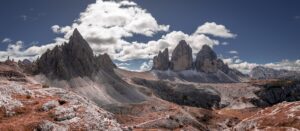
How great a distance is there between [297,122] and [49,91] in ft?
189

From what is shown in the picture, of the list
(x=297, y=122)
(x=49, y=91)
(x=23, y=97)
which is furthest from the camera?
(x=297, y=122)

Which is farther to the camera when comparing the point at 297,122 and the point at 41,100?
the point at 297,122

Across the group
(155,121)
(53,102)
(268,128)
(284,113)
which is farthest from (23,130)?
(155,121)

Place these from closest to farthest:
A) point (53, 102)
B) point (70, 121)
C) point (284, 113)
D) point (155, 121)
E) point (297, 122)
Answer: point (70, 121) → point (53, 102) → point (297, 122) → point (284, 113) → point (155, 121)

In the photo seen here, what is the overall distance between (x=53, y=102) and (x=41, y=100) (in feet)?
15.2

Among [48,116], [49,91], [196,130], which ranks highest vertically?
[49,91]

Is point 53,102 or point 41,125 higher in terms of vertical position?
point 53,102

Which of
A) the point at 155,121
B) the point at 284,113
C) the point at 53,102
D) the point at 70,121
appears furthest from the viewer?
the point at 155,121

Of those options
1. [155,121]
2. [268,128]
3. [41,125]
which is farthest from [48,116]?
[155,121]

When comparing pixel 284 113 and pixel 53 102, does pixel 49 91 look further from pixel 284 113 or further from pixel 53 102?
pixel 284 113

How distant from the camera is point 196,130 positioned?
184500 mm

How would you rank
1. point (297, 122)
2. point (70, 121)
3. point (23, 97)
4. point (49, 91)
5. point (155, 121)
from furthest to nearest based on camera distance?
point (155, 121)
point (297, 122)
point (49, 91)
point (23, 97)
point (70, 121)

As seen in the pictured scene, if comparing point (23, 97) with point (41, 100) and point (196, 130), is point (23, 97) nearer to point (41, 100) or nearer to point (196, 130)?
point (41, 100)

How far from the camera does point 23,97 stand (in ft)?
202
